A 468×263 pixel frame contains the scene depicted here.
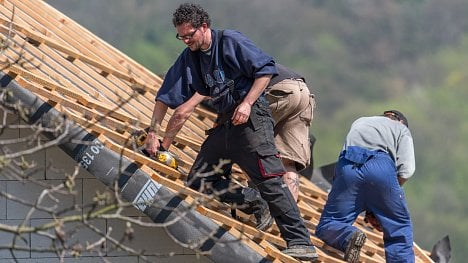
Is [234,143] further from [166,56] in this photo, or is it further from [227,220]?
[166,56]

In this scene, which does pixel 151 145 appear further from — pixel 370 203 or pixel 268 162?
pixel 370 203

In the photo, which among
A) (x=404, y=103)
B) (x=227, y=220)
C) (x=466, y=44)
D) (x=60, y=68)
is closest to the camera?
(x=227, y=220)

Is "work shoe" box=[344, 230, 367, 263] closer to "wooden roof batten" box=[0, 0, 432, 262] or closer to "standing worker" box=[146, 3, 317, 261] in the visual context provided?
"wooden roof batten" box=[0, 0, 432, 262]

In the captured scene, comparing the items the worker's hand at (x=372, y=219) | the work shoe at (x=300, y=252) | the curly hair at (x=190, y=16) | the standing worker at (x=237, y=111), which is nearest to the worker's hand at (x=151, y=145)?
the standing worker at (x=237, y=111)

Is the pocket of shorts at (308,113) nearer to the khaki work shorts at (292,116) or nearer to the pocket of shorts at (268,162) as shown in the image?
the khaki work shorts at (292,116)

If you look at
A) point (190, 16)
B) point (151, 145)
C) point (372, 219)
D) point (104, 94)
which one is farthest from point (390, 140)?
point (104, 94)

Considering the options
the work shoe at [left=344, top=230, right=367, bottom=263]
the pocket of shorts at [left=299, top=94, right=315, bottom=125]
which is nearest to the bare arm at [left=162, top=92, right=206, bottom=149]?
the pocket of shorts at [left=299, top=94, right=315, bottom=125]

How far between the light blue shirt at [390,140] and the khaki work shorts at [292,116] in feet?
1.08

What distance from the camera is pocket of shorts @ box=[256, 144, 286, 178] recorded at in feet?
33.2

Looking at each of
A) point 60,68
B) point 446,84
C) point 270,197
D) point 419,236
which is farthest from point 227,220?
point 446,84

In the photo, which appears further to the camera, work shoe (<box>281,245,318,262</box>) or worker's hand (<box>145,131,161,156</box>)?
worker's hand (<box>145,131,161,156</box>)

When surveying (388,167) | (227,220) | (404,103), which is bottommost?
(227,220)

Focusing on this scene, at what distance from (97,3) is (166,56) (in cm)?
427

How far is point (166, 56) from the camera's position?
140ft
